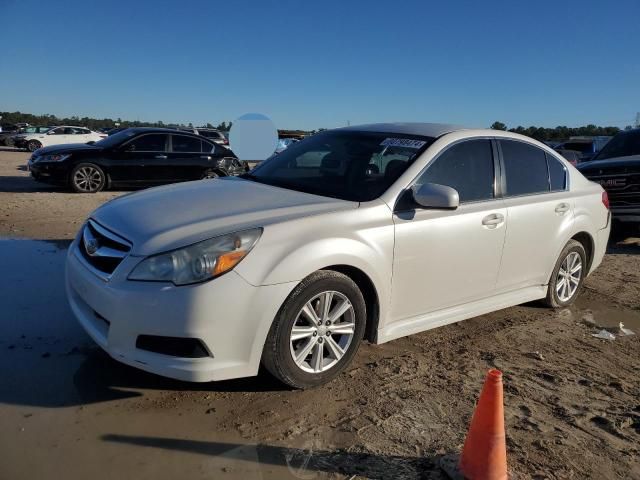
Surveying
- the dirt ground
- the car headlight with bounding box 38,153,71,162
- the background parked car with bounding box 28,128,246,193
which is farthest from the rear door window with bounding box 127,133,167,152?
the dirt ground

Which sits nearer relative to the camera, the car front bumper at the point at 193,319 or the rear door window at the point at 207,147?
the car front bumper at the point at 193,319

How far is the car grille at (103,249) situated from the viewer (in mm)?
3172

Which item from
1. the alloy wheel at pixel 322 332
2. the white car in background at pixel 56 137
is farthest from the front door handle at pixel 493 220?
the white car in background at pixel 56 137

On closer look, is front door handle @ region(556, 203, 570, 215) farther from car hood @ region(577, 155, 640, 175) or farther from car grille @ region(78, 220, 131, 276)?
car hood @ region(577, 155, 640, 175)

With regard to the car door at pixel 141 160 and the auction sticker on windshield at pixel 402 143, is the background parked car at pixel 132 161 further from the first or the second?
the auction sticker on windshield at pixel 402 143

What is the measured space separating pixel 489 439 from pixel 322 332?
1203 mm

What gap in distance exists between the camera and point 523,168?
475 centimetres

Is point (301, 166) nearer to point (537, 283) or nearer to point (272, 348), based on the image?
point (272, 348)

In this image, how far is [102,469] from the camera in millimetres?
2564

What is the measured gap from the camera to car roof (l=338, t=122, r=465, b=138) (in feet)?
14.1

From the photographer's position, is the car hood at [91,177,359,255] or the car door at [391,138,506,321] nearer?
the car hood at [91,177,359,255]

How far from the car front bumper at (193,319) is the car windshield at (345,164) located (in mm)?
1134

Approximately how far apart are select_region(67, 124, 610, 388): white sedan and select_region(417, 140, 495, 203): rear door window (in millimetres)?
13

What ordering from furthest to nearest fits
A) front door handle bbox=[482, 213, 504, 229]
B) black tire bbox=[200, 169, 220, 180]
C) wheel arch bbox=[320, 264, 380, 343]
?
black tire bbox=[200, 169, 220, 180] < front door handle bbox=[482, 213, 504, 229] < wheel arch bbox=[320, 264, 380, 343]
